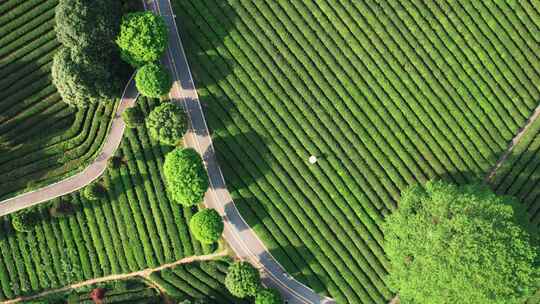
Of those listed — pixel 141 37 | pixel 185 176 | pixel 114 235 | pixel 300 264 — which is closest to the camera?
pixel 141 37

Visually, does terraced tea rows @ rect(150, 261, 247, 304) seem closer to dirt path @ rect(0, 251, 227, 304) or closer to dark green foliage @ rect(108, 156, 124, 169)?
dirt path @ rect(0, 251, 227, 304)

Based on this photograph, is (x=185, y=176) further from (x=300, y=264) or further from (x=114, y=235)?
(x=300, y=264)

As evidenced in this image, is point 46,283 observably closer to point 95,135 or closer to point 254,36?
point 95,135

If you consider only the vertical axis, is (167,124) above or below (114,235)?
above

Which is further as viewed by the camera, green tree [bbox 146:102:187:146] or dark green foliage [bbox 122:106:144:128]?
dark green foliage [bbox 122:106:144:128]

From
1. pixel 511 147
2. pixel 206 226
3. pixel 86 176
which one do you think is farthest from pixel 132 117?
pixel 511 147

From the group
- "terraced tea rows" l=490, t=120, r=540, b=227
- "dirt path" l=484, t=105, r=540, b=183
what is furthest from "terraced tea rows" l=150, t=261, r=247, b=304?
"terraced tea rows" l=490, t=120, r=540, b=227

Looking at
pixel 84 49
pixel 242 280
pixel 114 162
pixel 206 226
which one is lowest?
pixel 242 280
